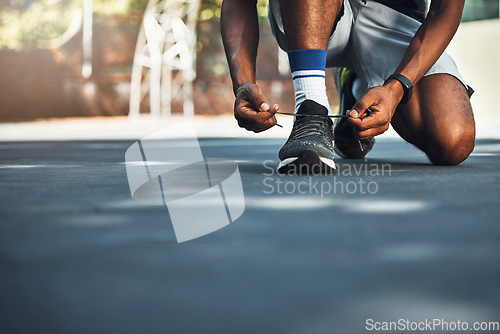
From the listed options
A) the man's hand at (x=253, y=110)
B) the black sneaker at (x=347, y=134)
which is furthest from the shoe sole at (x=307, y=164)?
the black sneaker at (x=347, y=134)

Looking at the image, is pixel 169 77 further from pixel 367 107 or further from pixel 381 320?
pixel 381 320

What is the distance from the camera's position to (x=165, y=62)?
1038cm

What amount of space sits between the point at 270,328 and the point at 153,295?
0.48ft

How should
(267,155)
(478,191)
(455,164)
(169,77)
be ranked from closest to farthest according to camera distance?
(478,191), (455,164), (267,155), (169,77)

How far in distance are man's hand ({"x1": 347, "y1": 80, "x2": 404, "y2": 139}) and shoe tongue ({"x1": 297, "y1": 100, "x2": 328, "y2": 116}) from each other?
0.68ft

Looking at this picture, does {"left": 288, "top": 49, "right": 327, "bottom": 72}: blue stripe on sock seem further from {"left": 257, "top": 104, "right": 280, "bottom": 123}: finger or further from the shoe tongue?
{"left": 257, "top": 104, "right": 280, "bottom": 123}: finger

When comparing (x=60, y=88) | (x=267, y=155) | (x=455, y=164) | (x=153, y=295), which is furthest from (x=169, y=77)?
(x=153, y=295)

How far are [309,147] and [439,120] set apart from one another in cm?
52

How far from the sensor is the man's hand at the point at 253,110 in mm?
A: 1930

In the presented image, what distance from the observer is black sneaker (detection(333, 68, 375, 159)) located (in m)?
2.72

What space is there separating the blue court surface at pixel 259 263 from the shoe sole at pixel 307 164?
0.33 meters

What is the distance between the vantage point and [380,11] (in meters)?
2.54

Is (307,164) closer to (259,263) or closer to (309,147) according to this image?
(309,147)

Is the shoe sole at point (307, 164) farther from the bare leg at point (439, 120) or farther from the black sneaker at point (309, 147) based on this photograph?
the bare leg at point (439, 120)
